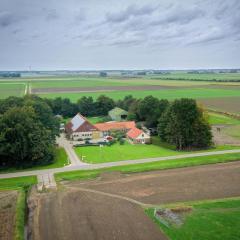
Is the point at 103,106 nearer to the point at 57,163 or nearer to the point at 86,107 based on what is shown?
the point at 86,107

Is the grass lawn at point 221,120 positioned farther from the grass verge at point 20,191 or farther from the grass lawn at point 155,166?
the grass verge at point 20,191

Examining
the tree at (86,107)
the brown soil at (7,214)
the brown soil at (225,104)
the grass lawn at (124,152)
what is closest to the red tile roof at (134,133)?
the grass lawn at (124,152)

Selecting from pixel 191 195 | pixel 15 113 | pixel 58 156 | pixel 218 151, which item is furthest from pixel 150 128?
pixel 191 195

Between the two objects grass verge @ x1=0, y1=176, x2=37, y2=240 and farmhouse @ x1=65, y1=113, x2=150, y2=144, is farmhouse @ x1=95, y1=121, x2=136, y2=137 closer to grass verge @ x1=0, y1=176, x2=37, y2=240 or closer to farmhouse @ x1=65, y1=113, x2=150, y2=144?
farmhouse @ x1=65, y1=113, x2=150, y2=144

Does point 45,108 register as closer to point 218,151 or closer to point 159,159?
point 159,159

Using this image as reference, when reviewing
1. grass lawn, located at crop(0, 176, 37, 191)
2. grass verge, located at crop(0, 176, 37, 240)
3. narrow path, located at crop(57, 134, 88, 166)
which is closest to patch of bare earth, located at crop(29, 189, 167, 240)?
grass verge, located at crop(0, 176, 37, 240)

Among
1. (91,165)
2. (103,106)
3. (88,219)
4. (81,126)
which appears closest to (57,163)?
(91,165)
